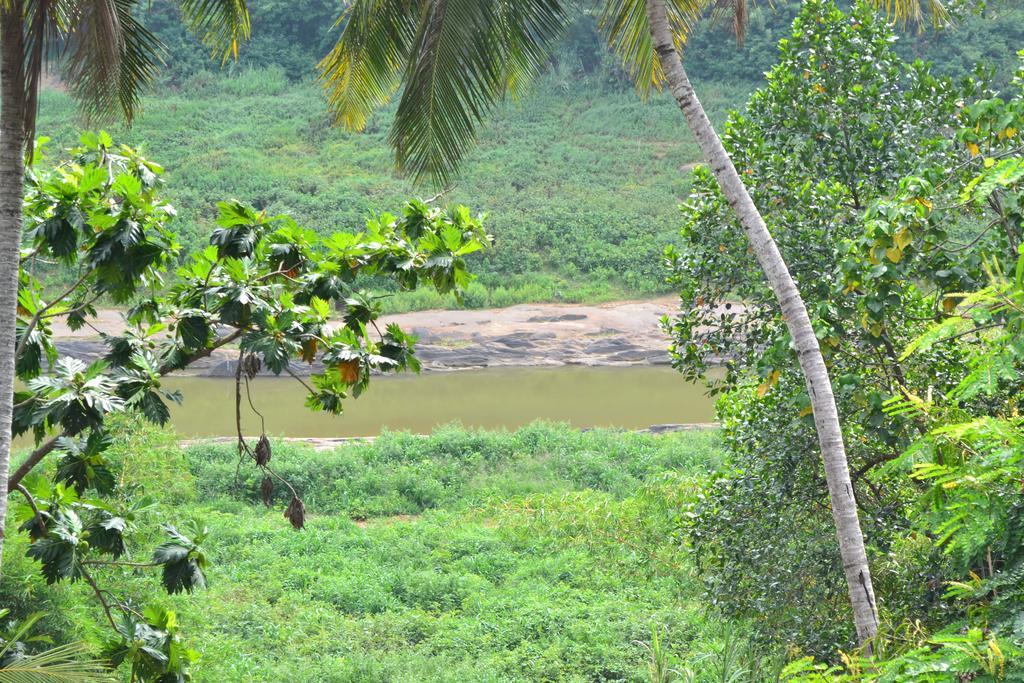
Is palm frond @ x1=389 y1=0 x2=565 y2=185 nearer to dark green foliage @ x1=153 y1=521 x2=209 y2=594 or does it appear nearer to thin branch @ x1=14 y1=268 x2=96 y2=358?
thin branch @ x1=14 y1=268 x2=96 y2=358

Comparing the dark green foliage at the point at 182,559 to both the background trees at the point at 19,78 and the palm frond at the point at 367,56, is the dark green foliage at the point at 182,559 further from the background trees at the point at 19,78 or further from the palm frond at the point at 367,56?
the palm frond at the point at 367,56

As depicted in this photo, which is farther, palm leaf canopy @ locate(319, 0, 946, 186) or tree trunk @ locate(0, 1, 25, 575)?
palm leaf canopy @ locate(319, 0, 946, 186)

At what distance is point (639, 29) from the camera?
5750 mm

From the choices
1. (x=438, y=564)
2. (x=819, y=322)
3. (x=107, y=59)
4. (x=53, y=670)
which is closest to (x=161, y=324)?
(x=107, y=59)

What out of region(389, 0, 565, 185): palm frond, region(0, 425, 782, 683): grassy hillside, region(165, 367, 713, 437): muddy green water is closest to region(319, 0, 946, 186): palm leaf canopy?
region(389, 0, 565, 185): palm frond

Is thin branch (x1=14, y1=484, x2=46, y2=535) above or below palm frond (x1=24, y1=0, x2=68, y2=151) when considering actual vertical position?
below

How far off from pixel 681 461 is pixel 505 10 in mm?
8292

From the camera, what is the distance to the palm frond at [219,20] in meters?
4.64

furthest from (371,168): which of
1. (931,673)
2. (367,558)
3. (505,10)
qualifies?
(931,673)

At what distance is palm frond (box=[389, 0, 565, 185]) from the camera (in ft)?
16.7

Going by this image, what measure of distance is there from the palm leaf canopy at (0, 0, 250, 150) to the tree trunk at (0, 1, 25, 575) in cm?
4

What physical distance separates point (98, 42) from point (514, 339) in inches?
683

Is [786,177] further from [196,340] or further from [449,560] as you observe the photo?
[449,560]

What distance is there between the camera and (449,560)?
9.48 m
